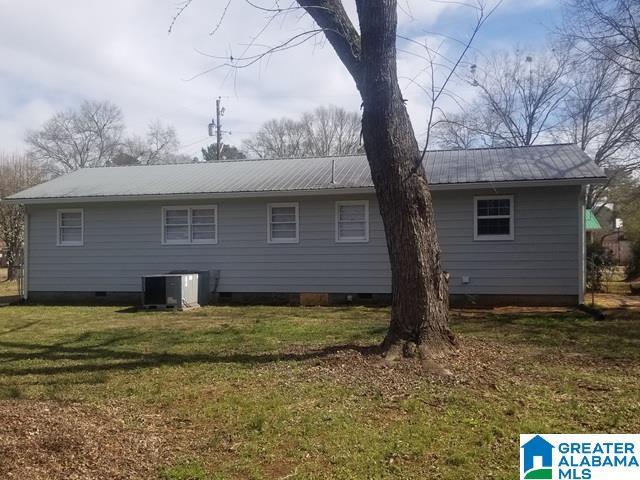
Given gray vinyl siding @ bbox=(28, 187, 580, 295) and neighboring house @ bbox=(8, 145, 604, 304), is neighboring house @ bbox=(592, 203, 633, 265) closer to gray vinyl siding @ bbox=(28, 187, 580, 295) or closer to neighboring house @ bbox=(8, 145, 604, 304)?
neighboring house @ bbox=(8, 145, 604, 304)

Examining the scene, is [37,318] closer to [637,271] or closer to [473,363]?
[473,363]

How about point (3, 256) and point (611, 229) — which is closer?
point (3, 256)

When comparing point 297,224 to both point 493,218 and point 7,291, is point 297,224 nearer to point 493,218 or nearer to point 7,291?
point 493,218

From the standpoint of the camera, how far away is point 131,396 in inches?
210

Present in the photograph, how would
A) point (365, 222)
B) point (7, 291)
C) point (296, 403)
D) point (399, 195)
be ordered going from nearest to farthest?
point (296, 403), point (399, 195), point (365, 222), point (7, 291)

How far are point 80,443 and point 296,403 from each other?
1.82m

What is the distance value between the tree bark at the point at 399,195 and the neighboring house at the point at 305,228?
6.28 m

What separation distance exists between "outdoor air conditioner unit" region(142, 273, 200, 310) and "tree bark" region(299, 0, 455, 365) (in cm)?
752

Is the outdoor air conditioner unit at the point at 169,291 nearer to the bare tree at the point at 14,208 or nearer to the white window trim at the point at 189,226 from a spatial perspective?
the white window trim at the point at 189,226

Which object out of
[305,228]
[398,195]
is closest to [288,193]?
[305,228]

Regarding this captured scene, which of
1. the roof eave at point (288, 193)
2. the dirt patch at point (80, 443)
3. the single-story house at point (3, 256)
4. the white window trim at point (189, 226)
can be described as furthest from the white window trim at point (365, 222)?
the single-story house at point (3, 256)

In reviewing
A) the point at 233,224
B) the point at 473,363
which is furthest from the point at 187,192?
the point at 473,363

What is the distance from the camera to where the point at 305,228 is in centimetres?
1359

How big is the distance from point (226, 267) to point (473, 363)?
9.18 metres
